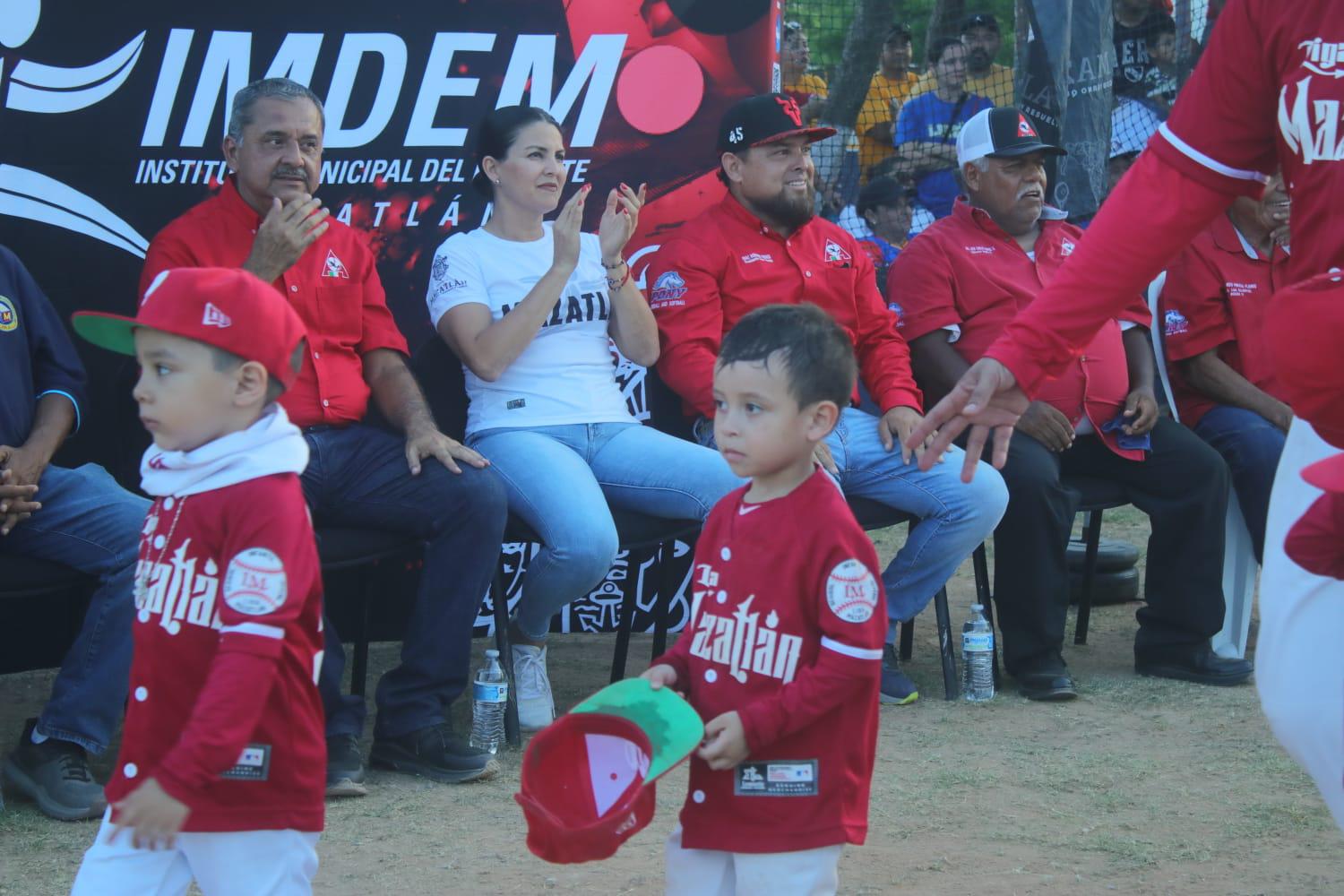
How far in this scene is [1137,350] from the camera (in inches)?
216

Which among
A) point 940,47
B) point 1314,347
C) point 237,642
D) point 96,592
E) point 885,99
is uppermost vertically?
point 940,47

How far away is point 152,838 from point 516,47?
11.8ft

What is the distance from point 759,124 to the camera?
5.07 m

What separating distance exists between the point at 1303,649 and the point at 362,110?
3.73 meters

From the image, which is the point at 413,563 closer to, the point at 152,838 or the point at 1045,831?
the point at 1045,831

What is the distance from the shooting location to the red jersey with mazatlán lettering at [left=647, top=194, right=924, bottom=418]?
4902 millimetres

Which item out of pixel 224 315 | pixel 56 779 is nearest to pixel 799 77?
pixel 56 779

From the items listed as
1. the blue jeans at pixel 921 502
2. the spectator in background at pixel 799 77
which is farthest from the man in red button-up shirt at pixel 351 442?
the spectator in background at pixel 799 77

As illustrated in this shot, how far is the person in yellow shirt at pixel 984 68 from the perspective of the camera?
8.97 meters

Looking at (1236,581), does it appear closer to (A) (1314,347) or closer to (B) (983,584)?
(B) (983,584)

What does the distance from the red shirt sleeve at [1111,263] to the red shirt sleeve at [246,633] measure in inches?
46.7

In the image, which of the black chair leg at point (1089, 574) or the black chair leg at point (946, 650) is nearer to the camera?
the black chair leg at point (946, 650)

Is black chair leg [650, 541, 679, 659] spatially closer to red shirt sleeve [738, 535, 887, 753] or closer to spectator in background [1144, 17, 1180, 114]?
red shirt sleeve [738, 535, 887, 753]

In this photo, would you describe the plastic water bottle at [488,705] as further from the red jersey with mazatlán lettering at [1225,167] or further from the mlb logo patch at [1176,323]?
the mlb logo patch at [1176,323]
